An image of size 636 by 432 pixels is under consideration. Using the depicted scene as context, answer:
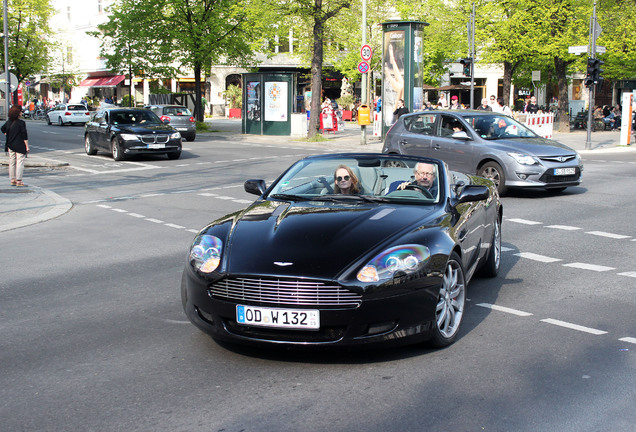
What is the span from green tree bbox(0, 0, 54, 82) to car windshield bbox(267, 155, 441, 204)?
208 ft

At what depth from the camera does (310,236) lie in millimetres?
5066

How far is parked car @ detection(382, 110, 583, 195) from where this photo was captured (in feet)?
45.5

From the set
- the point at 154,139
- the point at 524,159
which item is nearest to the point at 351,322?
the point at 524,159

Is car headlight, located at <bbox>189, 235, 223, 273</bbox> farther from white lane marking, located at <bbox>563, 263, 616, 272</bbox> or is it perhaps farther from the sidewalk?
the sidewalk

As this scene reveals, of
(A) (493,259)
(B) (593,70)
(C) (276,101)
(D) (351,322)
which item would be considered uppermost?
(B) (593,70)

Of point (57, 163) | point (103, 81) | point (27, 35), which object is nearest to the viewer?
point (57, 163)

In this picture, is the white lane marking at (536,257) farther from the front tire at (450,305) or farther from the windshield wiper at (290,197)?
the windshield wiper at (290,197)

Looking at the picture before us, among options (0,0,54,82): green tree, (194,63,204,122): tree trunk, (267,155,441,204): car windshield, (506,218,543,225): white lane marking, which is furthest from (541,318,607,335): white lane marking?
(0,0,54,82): green tree

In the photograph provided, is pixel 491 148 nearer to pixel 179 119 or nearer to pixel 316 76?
pixel 316 76

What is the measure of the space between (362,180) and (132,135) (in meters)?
17.7

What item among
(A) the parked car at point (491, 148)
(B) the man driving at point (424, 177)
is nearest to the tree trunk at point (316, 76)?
(A) the parked car at point (491, 148)

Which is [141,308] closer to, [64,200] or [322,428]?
[322,428]

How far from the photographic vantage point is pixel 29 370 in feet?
15.8

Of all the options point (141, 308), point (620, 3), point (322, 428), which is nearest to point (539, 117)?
point (620, 3)
